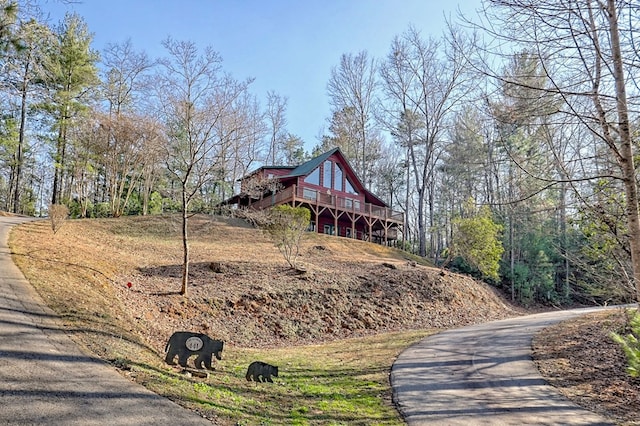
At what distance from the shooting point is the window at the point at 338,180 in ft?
93.6

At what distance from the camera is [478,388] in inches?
249

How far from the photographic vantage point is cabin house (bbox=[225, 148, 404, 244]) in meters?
25.3

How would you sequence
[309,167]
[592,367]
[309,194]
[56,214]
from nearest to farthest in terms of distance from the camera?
1. [592,367]
2. [56,214]
3. [309,194]
4. [309,167]

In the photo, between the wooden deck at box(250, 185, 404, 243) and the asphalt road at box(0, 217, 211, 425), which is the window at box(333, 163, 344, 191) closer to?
the wooden deck at box(250, 185, 404, 243)

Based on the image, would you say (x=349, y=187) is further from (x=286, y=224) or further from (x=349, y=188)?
(x=286, y=224)

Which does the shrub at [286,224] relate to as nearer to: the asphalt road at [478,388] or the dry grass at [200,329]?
the dry grass at [200,329]

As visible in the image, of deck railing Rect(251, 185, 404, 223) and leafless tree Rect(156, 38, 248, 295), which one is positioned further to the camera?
deck railing Rect(251, 185, 404, 223)

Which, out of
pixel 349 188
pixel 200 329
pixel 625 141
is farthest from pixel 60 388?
pixel 349 188

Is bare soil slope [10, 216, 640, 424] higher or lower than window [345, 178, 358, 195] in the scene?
lower

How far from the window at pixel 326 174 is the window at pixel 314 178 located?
1.79 feet

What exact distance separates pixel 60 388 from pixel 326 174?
24.5 meters

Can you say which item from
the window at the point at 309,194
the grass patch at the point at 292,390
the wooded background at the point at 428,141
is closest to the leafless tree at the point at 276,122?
the wooded background at the point at 428,141

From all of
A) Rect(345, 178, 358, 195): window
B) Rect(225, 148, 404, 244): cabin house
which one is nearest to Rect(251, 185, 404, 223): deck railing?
Rect(225, 148, 404, 244): cabin house

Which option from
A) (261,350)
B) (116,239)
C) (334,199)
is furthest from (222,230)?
(261,350)
